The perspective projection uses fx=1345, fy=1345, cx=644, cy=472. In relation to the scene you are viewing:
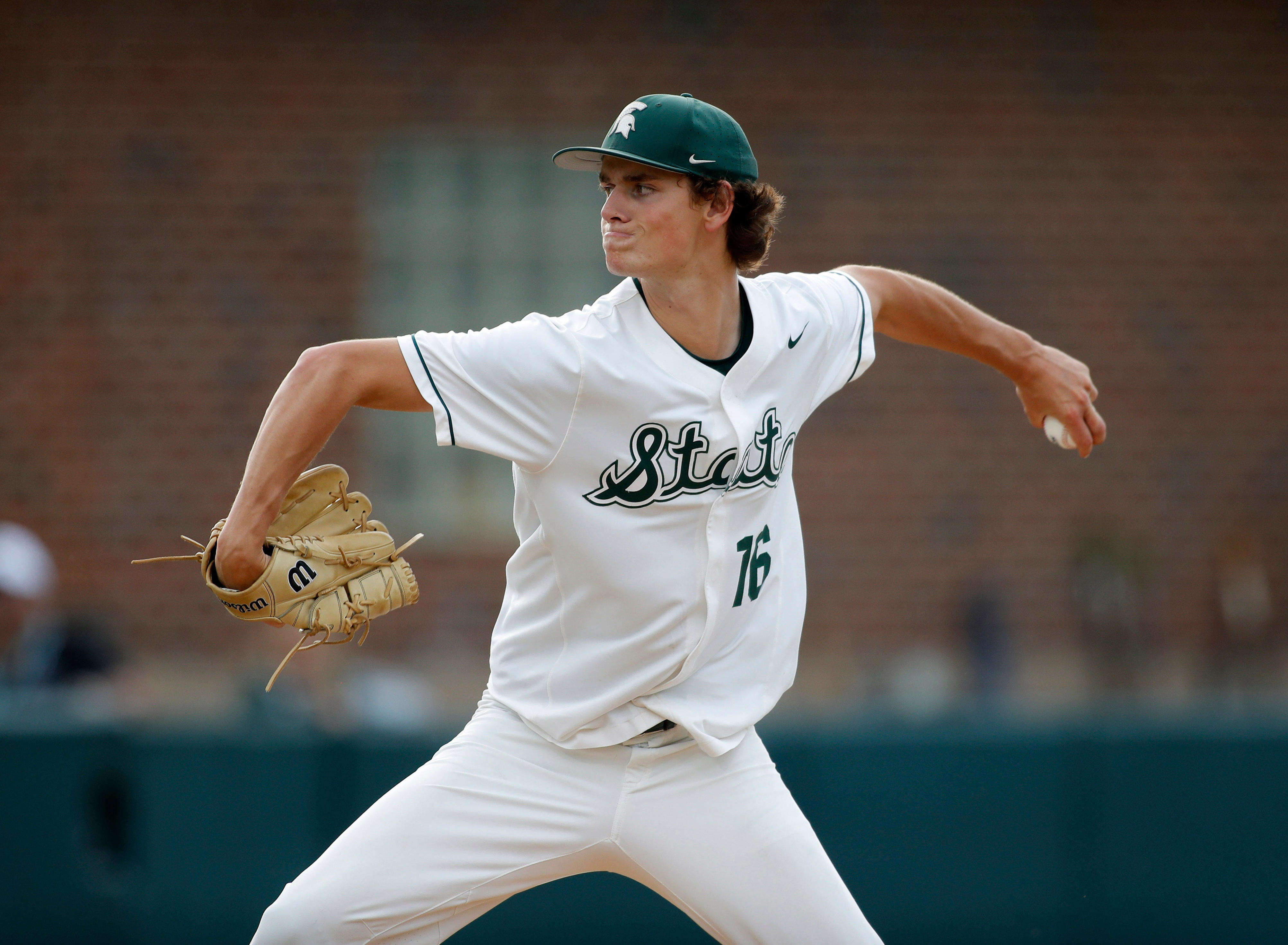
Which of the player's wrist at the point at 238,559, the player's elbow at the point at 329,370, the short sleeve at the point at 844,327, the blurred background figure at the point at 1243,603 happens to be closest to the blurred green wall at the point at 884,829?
the short sleeve at the point at 844,327

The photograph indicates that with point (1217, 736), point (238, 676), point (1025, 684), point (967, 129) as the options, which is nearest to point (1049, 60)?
point (967, 129)

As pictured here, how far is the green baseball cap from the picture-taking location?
280 cm

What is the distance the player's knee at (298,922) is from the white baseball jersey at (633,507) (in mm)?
579

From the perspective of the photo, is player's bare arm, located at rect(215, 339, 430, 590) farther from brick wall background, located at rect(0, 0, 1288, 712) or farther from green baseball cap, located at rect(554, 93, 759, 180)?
brick wall background, located at rect(0, 0, 1288, 712)

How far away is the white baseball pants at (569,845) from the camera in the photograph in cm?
276

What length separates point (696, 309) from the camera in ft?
9.66

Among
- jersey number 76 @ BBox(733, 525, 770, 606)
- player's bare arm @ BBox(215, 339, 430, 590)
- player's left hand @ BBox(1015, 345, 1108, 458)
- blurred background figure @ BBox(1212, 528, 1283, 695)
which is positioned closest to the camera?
player's bare arm @ BBox(215, 339, 430, 590)

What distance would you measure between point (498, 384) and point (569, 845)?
1012mm

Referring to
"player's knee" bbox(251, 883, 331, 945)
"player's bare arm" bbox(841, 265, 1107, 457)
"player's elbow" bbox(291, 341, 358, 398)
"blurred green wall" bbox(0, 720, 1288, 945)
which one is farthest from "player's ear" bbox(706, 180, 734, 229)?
"blurred green wall" bbox(0, 720, 1288, 945)

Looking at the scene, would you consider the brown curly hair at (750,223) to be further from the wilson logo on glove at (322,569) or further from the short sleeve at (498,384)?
the wilson logo on glove at (322,569)

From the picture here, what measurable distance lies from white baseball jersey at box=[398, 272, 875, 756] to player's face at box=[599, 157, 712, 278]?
0.11 meters

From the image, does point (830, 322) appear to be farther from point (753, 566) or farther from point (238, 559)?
point (238, 559)

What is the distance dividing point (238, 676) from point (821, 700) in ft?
12.5

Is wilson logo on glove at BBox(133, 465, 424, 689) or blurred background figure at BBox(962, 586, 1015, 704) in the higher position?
wilson logo on glove at BBox(133, 465, 424, 689)
